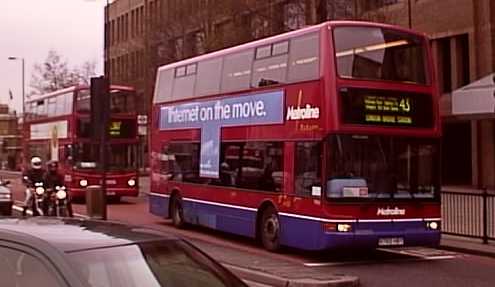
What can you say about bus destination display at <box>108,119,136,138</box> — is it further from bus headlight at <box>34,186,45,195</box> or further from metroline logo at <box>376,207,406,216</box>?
metroline logo at <box>376,207,406,216</box>

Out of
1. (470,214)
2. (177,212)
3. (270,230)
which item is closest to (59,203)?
(177,212)

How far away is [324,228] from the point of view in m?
13.9

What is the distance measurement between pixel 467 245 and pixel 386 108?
375 cm

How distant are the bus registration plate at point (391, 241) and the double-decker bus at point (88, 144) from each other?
53.0ft

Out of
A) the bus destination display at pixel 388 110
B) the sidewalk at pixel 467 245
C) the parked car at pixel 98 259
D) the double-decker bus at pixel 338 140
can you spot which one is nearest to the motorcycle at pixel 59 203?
the double-decker bus at pixel 338 140

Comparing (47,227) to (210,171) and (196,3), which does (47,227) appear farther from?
(196,3)

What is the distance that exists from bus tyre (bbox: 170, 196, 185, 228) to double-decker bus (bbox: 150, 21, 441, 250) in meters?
3.29

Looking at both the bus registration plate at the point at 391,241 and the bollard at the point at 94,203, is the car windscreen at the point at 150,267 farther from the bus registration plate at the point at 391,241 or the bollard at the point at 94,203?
the bollard at the point at 94,203

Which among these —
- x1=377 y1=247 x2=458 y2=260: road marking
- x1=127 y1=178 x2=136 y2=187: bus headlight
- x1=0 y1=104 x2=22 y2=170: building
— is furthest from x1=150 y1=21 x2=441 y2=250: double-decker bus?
x1=0 y1=104 x2=22 y2=170: building

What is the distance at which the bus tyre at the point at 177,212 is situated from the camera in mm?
20391

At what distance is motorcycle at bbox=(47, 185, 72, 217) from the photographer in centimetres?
1814

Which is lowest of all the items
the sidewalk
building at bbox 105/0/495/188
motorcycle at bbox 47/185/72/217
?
the sidewalk

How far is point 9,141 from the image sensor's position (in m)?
88.4

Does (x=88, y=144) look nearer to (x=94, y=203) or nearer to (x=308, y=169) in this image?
(x=94, y=203)
